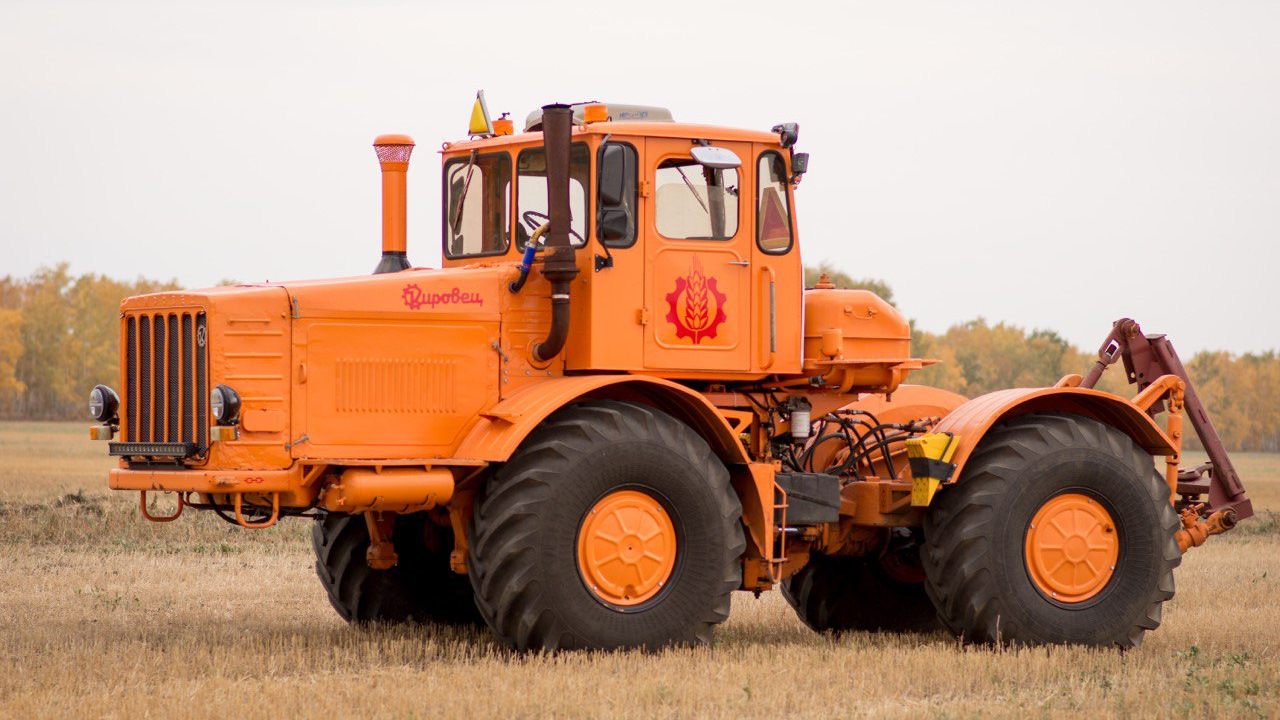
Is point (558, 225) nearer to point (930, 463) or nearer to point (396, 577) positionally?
point (930, 463)

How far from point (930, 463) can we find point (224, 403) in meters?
4.78

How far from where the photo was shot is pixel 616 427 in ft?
34.7

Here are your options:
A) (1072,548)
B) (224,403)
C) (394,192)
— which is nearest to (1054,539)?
(1072,548)

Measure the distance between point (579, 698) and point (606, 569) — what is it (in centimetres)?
174

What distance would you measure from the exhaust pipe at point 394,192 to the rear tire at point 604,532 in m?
2.14

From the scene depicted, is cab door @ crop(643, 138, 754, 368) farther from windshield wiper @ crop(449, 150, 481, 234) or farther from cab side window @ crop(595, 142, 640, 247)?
windshield wiper @ crop(449, 150, 481, 234)

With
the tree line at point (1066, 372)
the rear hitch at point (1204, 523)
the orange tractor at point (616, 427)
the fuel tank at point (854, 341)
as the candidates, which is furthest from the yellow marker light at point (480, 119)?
the tree line at point (1066, 372)

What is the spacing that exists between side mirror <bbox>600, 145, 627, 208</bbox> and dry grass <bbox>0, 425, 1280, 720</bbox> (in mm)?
3003

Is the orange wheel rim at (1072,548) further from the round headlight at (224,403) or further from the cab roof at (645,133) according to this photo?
the round headlight at (224,403)

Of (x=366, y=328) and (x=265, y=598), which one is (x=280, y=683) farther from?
(x=265, y=598)

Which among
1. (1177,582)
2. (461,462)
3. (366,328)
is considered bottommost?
(1177,582)

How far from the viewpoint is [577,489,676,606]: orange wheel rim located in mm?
10484

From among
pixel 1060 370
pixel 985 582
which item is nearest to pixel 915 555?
pixel 985 582

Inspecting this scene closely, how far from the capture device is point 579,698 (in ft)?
29.1
